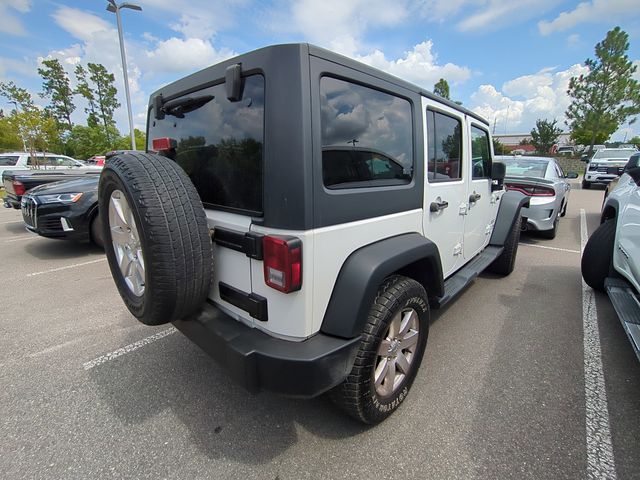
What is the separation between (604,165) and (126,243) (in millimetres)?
19490

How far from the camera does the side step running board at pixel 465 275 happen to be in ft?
8.19

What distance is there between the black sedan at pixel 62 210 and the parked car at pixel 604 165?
18.5 metres

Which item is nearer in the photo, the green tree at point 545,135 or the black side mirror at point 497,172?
the black side mirror at point 497,172

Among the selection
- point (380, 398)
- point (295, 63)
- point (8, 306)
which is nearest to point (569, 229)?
point (380, 398)

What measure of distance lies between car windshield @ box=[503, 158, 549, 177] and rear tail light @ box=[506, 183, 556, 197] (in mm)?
772

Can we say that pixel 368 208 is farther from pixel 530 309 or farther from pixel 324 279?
pixel 530 309

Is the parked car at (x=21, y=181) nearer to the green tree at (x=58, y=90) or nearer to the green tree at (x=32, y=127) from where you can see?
the green tree at (x=32, y=127)

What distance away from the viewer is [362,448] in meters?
1.86

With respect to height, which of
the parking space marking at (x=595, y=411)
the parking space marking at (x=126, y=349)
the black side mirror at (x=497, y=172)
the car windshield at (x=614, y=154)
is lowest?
the parking space marking at (x=595, y=411)

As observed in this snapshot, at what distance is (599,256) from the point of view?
365cm

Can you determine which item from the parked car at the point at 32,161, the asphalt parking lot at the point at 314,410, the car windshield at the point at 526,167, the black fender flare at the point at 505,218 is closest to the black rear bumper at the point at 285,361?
the asphalt parking lot at the point at 314,410

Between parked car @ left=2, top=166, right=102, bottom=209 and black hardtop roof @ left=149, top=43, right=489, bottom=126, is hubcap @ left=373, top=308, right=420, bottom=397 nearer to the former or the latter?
black hardtop roof @ left=149, top=43, right=489, bottom=126

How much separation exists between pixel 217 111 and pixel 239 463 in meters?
1.93

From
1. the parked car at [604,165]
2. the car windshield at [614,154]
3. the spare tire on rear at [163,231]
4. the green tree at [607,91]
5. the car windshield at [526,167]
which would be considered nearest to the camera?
the spare tire on rear at [163,231]
